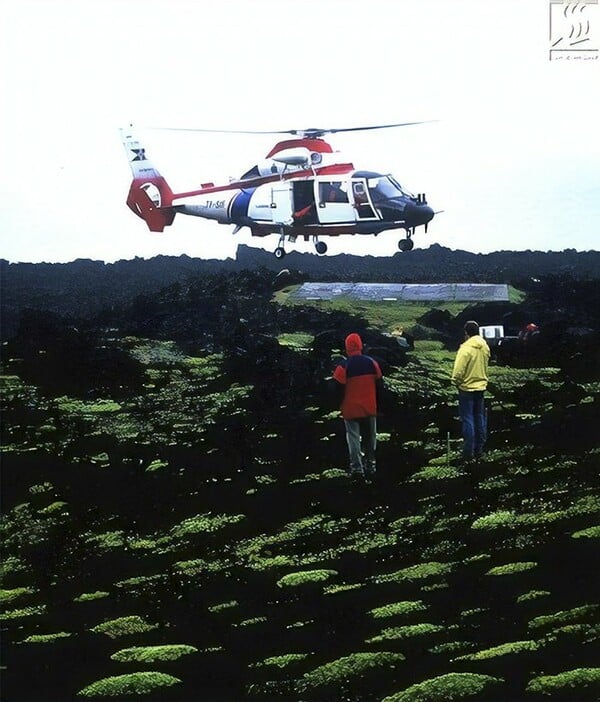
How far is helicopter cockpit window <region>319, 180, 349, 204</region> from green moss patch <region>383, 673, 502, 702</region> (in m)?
3.09

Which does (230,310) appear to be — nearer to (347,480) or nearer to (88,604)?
(347,480)

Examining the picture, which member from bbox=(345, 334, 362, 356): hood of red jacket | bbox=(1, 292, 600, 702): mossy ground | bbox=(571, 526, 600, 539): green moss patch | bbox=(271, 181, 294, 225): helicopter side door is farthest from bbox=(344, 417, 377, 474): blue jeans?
bbox=(271, 181, 294, 225): helicopter side door

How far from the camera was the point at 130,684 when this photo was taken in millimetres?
5145

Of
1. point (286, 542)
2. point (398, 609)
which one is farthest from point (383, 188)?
point (398, 609)

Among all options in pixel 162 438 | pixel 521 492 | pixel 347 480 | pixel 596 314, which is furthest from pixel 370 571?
pixel 596 314

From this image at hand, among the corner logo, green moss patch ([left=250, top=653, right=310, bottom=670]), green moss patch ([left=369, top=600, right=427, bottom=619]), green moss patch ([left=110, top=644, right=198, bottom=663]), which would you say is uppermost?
the corner logo

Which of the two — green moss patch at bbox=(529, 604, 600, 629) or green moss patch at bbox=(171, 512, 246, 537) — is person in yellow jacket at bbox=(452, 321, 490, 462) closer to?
green moss patch at bbox=(529, 604, 600, 629)

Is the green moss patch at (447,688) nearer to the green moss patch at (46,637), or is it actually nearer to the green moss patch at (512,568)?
the green moss patch at (512,568)

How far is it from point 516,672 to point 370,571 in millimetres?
933

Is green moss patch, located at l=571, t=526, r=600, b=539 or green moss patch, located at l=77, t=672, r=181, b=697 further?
green moss patch, located at l=571, t=526, r=600, b=539

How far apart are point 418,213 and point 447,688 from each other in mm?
2952

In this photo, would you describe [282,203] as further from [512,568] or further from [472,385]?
[512,568]

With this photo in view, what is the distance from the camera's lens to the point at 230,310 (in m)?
6.39

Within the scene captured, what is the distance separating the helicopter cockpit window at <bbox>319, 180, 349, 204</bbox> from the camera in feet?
21.3
